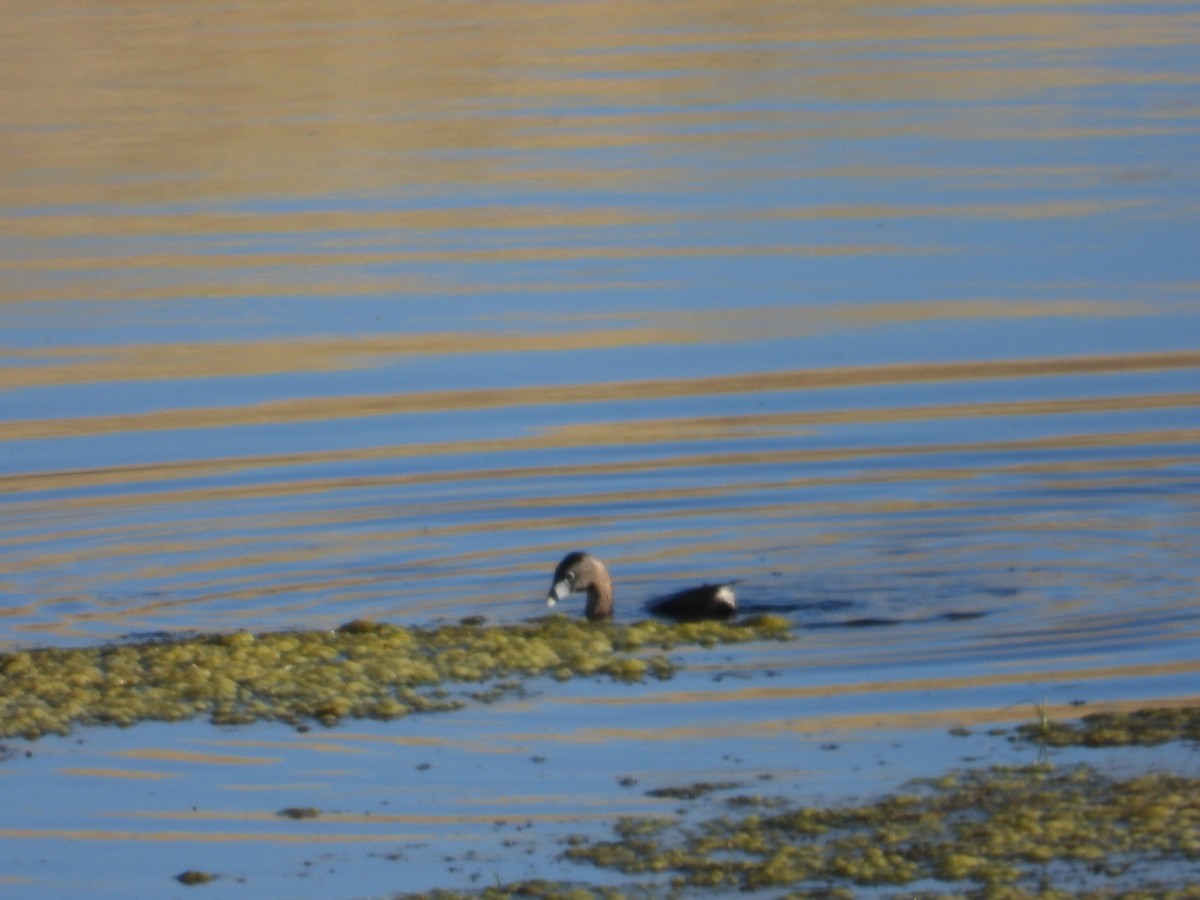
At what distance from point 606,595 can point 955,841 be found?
4.00 meters

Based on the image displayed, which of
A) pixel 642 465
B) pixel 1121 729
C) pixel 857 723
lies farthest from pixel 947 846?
pixel 642 465

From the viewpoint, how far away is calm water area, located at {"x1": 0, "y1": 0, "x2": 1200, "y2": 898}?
9.41 metres

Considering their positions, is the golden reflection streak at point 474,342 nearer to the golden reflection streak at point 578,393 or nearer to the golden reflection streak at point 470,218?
the golden reflection streak at point 578,393

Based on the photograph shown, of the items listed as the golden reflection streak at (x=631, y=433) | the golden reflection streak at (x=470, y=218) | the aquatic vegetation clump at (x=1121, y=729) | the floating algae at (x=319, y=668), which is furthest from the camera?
the golden reflection streak at (x=470, y=218)

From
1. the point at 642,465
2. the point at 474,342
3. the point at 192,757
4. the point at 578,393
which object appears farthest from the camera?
the point at 474,342

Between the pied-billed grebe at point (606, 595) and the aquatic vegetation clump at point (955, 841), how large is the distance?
2.76 m

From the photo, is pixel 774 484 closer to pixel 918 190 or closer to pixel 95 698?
Answer: pixel 95 698

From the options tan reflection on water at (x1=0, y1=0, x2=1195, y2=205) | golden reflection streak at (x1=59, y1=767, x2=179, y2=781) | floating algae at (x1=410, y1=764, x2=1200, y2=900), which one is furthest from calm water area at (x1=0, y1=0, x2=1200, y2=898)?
floating algae at (x1=410, y1=764, x2=1200, y2=900)

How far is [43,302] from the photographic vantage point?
2012cm

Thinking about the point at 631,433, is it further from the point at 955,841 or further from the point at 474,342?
the point at 955,841

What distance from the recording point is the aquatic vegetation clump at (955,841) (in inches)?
305

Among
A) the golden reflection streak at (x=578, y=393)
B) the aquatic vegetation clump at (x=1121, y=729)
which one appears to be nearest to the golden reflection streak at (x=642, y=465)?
the golden reflection streak at (x=578, y=393)

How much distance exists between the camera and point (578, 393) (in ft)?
54.3

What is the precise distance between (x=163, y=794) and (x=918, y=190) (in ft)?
47.7
